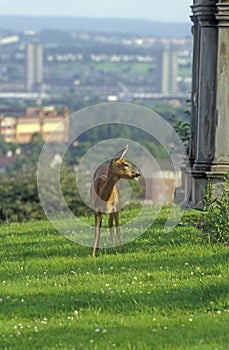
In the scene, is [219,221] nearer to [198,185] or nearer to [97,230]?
[97,230]

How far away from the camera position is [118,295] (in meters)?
9.77

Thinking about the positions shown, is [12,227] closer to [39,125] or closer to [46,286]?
[46,286]

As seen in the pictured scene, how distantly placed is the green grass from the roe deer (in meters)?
0.42

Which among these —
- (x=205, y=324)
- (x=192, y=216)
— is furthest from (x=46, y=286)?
(x=192, y=216)

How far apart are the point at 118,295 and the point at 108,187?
2328mm

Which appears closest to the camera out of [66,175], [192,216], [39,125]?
[192,216]

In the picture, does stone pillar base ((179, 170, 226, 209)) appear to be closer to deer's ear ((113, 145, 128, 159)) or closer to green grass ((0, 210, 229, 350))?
green grass ((0, 210, 229, 350))

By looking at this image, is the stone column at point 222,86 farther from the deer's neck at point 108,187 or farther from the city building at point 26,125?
the city building at point 26,125

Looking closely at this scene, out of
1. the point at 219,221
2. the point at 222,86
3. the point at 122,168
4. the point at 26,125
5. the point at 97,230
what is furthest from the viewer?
the point at 26,125

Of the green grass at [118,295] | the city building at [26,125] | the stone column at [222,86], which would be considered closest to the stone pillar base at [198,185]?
the stone column at [222,86]

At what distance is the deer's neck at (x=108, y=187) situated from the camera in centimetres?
1188

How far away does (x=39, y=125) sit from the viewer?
18012cm

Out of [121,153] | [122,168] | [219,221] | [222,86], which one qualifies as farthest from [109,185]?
[222,86]

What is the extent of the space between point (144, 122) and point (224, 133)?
3.00m
